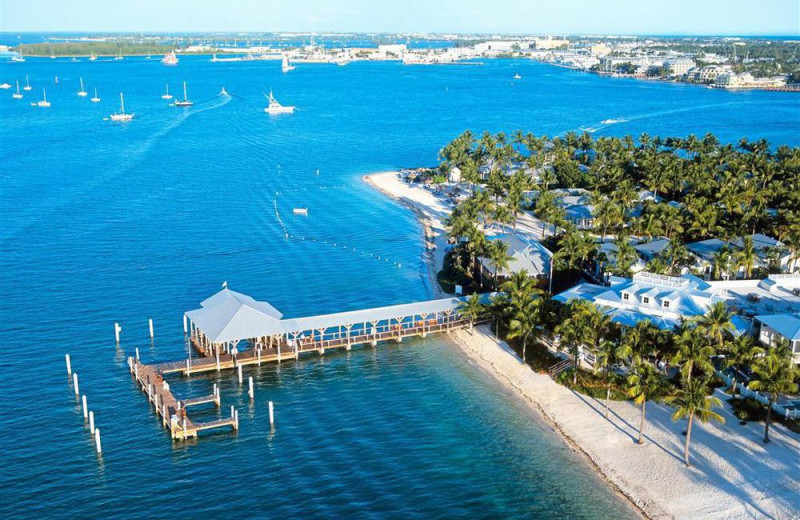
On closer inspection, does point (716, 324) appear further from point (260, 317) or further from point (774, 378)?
point (260, 317)

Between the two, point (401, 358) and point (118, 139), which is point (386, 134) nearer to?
point (118, 139)

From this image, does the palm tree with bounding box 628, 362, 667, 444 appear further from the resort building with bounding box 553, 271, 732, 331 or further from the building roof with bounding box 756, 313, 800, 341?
the building roof with bounding box 756, 313, 800, 341

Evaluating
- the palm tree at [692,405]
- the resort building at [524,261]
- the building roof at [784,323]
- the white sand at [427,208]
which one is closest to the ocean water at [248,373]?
the white sand at [427,208]

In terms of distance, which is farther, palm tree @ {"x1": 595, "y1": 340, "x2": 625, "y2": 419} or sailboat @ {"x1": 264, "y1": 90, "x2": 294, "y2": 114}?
sailboat @ {"x1": 264, "y1": 90, "x2": 294, "y2": 114}

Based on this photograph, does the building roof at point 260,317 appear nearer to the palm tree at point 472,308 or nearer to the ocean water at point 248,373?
the palm tree at point 472,308

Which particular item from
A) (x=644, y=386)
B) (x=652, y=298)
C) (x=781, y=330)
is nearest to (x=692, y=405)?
(x=644, y=386)

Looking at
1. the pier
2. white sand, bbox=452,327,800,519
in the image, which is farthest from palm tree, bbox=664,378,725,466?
the pier

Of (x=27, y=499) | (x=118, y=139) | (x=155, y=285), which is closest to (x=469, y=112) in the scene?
(x=118, y=139)
